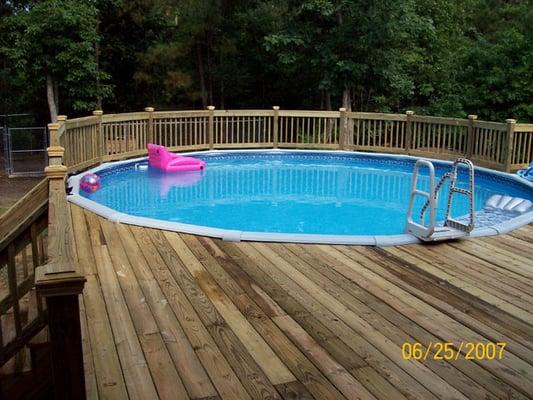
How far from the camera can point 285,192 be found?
33.8ft

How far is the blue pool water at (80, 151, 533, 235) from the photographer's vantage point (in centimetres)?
846

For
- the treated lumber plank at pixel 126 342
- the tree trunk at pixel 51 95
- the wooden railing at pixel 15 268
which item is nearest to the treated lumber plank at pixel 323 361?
the treated lumber plank at pixel 126 342

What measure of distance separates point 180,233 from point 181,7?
1316cm

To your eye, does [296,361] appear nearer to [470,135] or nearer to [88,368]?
[88,368]

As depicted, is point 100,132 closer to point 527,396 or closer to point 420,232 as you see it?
point 420,232

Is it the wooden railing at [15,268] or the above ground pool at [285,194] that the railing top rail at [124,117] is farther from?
the wooden railing at [15,268]

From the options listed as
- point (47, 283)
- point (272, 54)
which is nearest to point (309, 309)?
point (47, 283)

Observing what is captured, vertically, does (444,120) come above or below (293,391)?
above

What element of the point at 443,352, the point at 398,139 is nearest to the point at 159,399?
the point at 443,352

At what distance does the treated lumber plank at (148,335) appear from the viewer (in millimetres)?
2897

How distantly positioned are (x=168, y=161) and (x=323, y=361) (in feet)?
27.5

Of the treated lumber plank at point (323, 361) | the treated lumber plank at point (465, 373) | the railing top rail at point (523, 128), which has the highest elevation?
the railing top rail at point (523, 128)

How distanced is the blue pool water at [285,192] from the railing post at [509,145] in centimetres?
30

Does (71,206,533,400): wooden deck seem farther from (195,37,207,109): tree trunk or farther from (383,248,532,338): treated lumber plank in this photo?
(195,37,207,109): tree trunk
